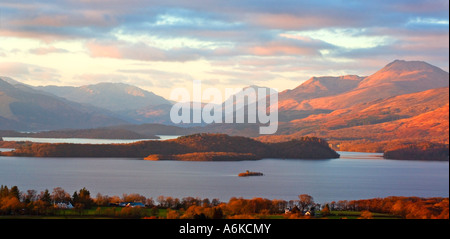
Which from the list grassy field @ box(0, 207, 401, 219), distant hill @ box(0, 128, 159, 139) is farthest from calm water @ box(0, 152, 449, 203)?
distant hill @ box(0, 128, 159, 139)

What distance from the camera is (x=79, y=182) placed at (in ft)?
237

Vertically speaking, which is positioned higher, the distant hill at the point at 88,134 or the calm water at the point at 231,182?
the distant hill at the point at 88,134

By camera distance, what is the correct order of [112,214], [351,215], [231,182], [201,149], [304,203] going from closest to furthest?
[112,214], [351,215], [304,203], [231,182], [201,149]

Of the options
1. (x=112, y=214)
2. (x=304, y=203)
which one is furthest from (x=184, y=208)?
(x=304, y=203)

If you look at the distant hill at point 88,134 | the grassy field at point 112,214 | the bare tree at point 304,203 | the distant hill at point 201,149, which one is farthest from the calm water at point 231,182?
the distant hill at point 88,134

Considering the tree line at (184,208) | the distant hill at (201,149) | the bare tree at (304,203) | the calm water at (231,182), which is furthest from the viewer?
the distant hill at (201,149)

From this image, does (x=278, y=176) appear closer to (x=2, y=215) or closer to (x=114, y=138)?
(x=2, y=215)

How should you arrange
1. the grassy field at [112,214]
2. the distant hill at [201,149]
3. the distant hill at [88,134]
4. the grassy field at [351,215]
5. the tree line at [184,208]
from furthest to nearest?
the distant hill at [88,134] < the distant hill at [201,149] < the grassy field at [351,215] < the tree line at [184,208] < the grassy field at [112,214]

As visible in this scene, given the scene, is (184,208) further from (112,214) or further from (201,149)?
(201,149)

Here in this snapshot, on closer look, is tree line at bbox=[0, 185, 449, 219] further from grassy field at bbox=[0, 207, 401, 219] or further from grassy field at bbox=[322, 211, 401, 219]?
grassy field at bbox=[322, 211, 401, 219]

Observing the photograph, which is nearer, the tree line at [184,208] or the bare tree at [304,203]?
the tree line at [184,208]

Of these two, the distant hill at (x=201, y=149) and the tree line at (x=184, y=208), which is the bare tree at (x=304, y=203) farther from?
the distant hill at (x=201, y=149)
